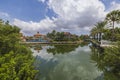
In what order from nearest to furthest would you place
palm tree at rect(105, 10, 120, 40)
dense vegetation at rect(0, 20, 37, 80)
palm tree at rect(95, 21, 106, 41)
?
1. dense vegetation at rect(0, 20, 37, 80)
2. palm tree at rect(105, 10, 120, 40)
3. palm tree at rect(95, 21, 106, 41)

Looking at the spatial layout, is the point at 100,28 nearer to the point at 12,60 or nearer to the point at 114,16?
the point at 114,16

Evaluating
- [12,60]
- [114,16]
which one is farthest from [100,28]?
[12,60]

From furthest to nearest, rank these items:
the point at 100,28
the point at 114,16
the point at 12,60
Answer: the point at 100,28, the point at 114,16, the point at 12,60

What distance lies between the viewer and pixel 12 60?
50.2 ft

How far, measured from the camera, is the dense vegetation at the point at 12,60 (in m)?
14.4

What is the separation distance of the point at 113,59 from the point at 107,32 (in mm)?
45304

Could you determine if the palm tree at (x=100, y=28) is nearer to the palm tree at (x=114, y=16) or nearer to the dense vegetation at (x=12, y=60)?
the palm tree at (x=114, y=16)

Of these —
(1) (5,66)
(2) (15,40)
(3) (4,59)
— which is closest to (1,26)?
(2) (15,40)

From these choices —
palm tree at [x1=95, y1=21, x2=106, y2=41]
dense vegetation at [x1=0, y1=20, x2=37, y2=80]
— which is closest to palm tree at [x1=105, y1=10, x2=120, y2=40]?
palm tree at [x1=95, y1=21, x2=106, y2=41]

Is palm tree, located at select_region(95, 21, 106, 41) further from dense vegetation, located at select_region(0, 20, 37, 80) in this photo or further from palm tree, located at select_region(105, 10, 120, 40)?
dense vegetation, located at select_region(0, 20, 37, 80)

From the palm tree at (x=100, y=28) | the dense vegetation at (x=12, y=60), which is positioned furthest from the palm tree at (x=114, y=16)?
the dense vegetation at (x=12, y=60)

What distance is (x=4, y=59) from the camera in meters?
15.4

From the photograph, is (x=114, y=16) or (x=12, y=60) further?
(x=114, y=16)

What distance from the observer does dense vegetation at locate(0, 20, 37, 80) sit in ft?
47.2
